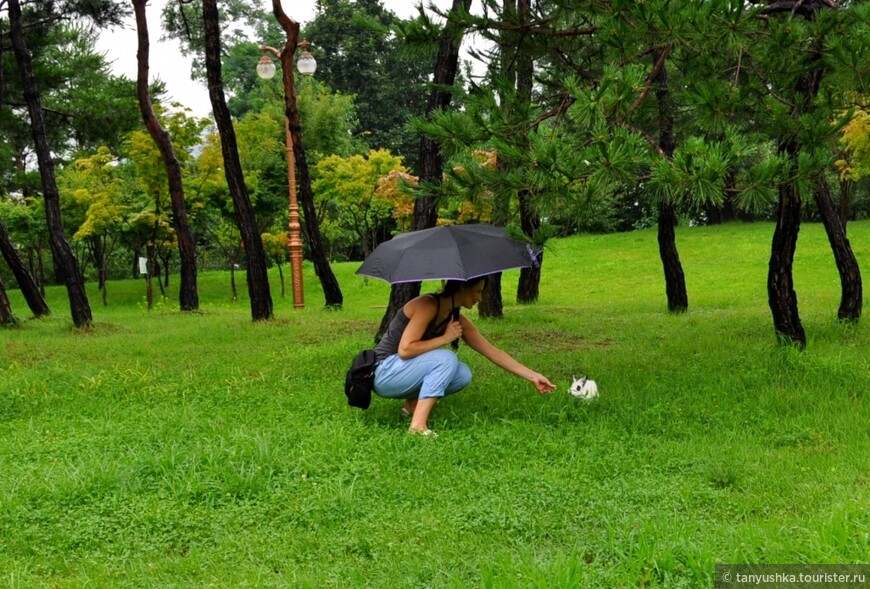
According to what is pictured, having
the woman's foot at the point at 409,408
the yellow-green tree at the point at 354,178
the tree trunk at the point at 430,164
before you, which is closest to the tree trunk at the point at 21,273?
the tree trunk at the point at 430,164

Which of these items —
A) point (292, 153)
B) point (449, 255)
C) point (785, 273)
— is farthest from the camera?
point (292, 153)

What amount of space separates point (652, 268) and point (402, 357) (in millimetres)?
15928

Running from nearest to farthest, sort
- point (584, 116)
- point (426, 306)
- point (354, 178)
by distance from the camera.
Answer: point (584, 116), point (426, 306), point (354, 178)

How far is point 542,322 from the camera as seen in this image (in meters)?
8.53

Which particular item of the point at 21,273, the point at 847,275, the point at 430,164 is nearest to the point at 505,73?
the point at 430,164

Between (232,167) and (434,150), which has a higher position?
(232,167)

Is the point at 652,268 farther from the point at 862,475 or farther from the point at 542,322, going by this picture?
the point at 862,475

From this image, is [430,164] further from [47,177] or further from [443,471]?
[47,177]

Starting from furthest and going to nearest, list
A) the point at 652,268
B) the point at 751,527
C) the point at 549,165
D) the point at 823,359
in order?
1. the point at 652,268
2. the point at 823,359
3. the point at 549,165
4. the point at 751,527

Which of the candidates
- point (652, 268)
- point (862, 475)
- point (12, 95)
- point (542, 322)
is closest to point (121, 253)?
point (12, 95)

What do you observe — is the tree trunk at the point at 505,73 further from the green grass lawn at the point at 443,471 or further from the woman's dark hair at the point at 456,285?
the green grass lawn at the point at 443,471

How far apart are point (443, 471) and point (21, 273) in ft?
33.7

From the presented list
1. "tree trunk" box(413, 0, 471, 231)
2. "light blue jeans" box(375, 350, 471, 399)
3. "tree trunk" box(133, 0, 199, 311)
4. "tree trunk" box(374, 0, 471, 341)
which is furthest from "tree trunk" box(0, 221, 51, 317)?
"light blue jeans" box(375, 350, 471, 399)

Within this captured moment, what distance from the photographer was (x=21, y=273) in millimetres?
10977
